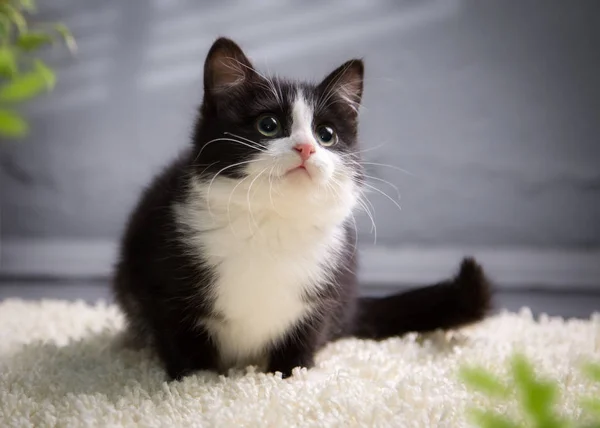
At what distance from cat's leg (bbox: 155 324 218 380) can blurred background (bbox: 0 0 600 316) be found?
1.14 m

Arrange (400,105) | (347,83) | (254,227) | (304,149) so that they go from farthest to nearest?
(400,105) < (347,83) < (254,227) < (304,149)

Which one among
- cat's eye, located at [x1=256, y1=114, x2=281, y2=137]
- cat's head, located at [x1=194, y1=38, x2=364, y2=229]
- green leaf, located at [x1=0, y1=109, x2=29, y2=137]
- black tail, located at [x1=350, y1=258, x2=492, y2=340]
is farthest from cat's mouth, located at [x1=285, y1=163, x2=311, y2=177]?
green leaf, located at [x1=0, y1=109, x2=29, y2=137]

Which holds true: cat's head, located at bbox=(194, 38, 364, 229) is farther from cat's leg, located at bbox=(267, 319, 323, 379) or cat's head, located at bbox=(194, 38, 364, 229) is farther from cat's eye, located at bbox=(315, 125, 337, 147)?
cat's leg, located at bbox=(267, 319, 323, 379)

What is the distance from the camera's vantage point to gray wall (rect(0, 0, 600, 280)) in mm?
2395

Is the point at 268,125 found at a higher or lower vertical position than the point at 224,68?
lower

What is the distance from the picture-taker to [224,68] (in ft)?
4.29

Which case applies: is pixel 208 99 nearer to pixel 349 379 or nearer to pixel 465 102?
pixel 349 379

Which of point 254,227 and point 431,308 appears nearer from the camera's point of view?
point 254,227

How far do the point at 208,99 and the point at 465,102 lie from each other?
1435 millimetres

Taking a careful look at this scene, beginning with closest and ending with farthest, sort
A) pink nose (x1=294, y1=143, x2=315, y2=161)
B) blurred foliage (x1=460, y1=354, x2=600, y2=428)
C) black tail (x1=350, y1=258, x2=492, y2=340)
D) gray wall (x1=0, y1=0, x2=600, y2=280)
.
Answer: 1. blurred foliage (x1=460, y1=354, x2=600, y2=428)
2. pink nose (x1=294, y1=143, x2=315, y2=161)
3. black tail (x1=350, y1=258, x2=492, y2=340)
4. gray wall (x1=0, y1=0, x2=600, y2=280)

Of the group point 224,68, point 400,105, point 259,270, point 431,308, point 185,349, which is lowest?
point 431,308

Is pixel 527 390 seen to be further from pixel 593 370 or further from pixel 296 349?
pixel 296 349

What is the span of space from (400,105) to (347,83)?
3.62ft

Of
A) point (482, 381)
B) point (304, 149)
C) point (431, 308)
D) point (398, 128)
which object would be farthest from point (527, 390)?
point (398, 128)
